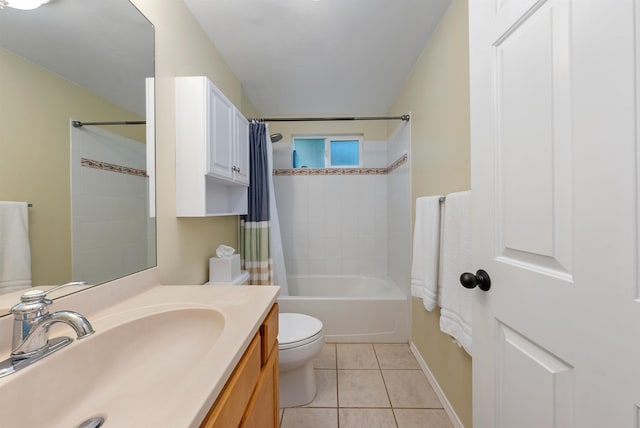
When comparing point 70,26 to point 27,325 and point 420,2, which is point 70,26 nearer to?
point 27,325

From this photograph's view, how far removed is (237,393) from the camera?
0.59 metres

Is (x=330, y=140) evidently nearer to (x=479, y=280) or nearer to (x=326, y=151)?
(x=326, y=151)

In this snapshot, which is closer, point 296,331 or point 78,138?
point 78,138

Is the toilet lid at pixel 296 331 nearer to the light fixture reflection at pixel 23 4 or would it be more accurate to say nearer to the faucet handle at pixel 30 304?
the faucet handle at pixel 30 304

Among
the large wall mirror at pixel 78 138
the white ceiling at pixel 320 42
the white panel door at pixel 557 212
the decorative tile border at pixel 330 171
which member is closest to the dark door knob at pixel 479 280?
the white panel door at pixel 557 212

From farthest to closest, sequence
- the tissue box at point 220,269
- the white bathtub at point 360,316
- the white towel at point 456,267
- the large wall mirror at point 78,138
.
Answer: the white bathtub at point 360,316
the tissue box at point 220,269
the white towel at point 456,267
the large wall mirror at point 78,138

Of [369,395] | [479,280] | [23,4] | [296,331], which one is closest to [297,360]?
[296,331]

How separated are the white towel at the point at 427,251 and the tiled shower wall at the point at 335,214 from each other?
1.37m

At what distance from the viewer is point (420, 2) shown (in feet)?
4.49

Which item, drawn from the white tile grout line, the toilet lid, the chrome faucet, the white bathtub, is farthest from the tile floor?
the chrome faucet

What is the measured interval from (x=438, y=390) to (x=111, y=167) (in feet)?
6.74

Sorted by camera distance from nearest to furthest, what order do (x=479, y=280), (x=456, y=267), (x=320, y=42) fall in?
(x=479, y=280), (x=456, y=267), (x=320, y=42)

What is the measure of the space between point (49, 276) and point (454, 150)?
67.9 inches

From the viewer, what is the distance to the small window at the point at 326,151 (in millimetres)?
3062
